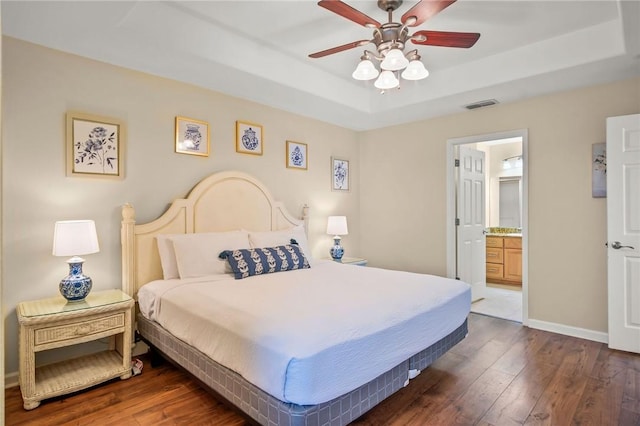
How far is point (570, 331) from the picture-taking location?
3648 millimetres

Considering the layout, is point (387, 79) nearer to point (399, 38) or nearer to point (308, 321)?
point (399, 38)

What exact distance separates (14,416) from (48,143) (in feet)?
6.11

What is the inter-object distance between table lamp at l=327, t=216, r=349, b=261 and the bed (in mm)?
706

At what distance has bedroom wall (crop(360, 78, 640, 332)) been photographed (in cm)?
351

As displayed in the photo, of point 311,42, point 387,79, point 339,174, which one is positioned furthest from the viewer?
point 339,174

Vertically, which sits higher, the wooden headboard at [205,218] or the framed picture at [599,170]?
the framed picture at [599,170]

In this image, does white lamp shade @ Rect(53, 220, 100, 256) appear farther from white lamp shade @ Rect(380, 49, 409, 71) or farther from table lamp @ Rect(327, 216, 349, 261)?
table lamp @ Rect(327, 216, 349, 261)

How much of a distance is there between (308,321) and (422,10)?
1877 millimetres

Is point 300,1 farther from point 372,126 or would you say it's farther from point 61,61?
point 372,126

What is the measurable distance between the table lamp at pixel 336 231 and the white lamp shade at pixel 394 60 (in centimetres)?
252

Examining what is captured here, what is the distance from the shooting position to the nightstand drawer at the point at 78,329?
94.1 inches

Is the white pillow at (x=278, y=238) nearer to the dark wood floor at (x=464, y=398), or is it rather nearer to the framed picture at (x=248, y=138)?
the framed picture at (x=248, y=138)

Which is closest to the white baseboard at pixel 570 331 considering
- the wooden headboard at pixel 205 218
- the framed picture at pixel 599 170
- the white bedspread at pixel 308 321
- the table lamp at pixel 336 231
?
the framed picture at pixel 599 170

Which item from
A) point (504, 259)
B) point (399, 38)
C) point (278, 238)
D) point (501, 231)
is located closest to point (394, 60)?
point (399, 38)
